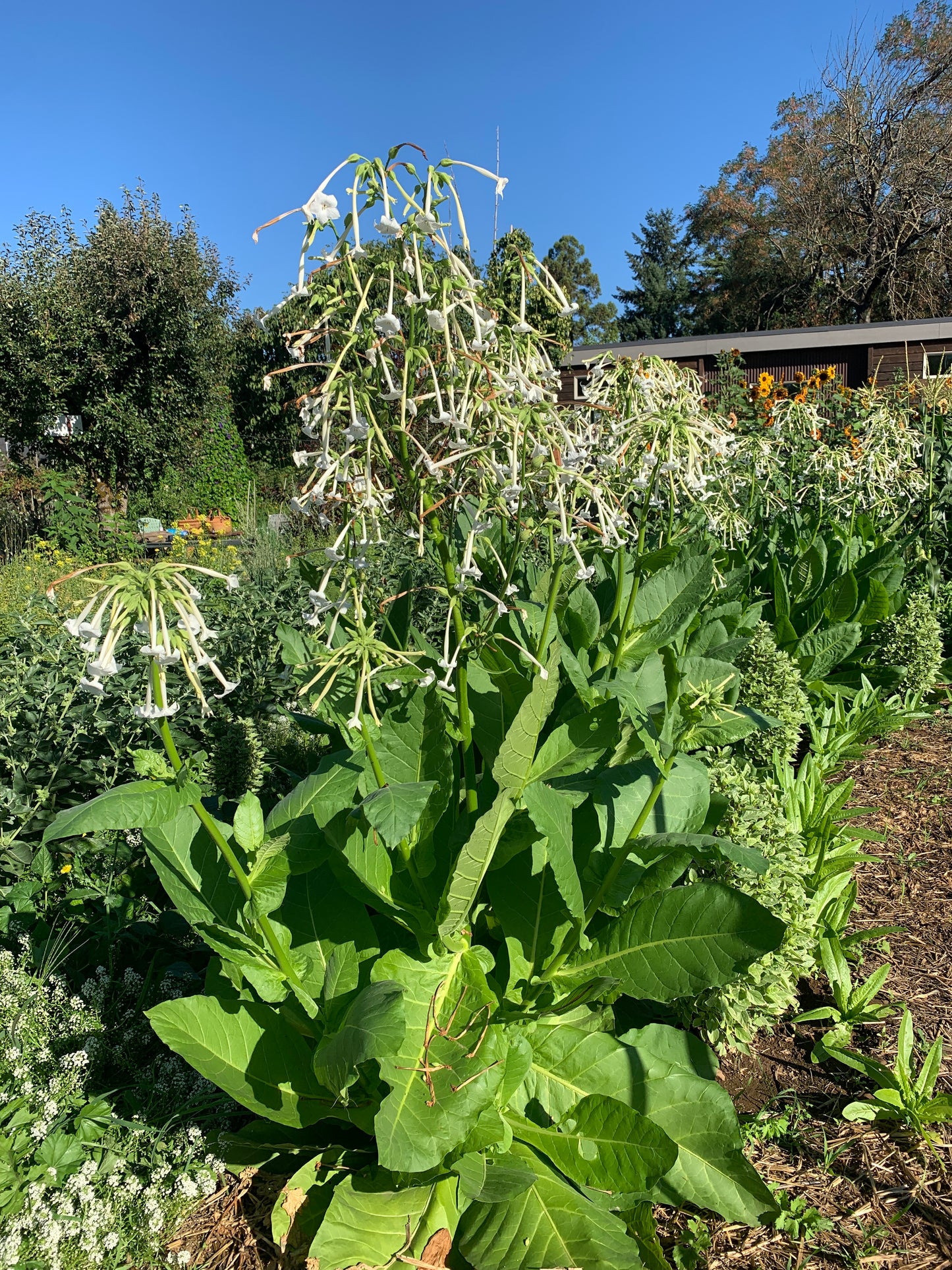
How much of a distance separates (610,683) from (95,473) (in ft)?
51.4

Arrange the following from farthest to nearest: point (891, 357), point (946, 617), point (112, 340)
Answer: point (891, 357), point (112, 340), point (946, 617)

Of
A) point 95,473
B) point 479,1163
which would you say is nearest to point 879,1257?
point 479,1163

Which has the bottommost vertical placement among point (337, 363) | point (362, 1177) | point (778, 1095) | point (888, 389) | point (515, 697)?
point (778, 1095)

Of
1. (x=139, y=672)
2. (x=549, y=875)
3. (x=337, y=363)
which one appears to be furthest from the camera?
(x=139, y=672)

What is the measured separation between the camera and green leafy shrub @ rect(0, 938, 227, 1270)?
5.66ft

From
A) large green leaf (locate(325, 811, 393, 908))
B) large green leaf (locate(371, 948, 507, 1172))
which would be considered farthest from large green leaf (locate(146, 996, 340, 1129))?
large green leaf (locate(325, 811, 393, 908))

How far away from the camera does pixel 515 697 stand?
2.02 m

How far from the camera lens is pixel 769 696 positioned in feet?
11.5

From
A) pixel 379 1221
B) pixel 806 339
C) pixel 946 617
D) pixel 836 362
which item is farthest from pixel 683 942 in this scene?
pixel 836 362

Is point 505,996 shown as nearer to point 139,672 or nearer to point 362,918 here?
point 362,918

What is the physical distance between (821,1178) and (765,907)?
0.64 meters

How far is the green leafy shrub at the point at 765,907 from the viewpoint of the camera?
2.12 m

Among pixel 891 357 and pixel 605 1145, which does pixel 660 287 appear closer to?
pixel 891 357

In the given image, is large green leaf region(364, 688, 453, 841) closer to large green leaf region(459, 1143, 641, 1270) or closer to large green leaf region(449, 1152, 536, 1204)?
large green leaf region(449, 1152, 536, 1204)
